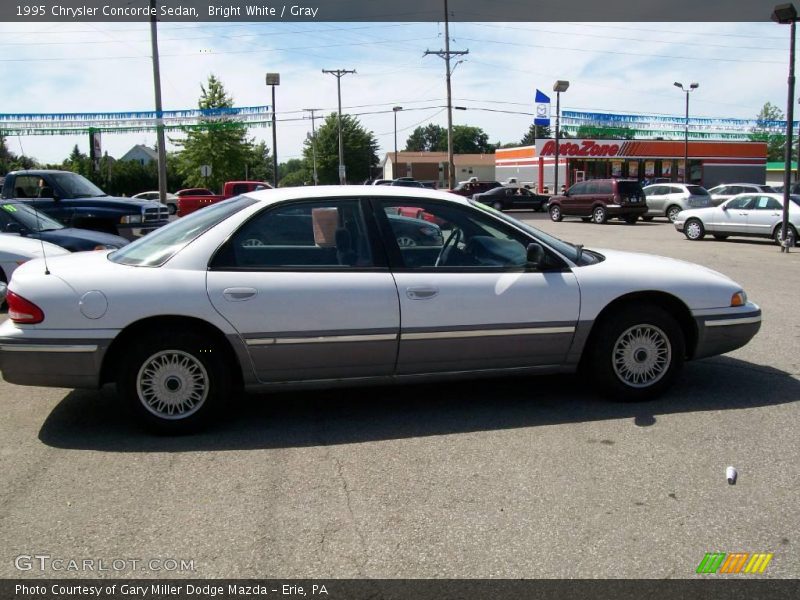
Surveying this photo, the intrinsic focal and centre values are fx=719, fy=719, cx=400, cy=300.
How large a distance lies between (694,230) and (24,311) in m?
19.3

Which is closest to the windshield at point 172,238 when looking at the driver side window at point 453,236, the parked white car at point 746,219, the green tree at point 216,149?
the driver side window at point 453,236

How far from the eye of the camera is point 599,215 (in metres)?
29.0

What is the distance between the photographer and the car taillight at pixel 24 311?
441 centimetres

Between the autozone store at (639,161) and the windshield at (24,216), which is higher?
the autozone store at (639,161)

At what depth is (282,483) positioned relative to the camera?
12.7ft

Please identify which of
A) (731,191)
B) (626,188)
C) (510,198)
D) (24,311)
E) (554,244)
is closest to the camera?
(24,311)

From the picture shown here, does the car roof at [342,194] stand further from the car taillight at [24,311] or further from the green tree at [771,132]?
the green tree at [771,132]

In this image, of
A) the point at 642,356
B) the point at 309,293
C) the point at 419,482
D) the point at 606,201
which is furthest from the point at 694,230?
the point at 419,482

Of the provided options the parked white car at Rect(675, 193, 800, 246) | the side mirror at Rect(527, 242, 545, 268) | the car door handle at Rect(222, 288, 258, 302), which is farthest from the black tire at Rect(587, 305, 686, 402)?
the parked white car at Rect(675, 193, 800, 246)

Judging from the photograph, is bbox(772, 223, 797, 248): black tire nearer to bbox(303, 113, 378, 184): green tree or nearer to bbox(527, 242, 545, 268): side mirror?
bbox(527, 242, 545, 268): side mirror

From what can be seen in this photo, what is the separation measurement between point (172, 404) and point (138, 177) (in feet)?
181

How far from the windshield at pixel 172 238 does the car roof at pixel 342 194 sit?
139mm

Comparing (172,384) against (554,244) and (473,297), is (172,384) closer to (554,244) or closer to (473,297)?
(473,297)

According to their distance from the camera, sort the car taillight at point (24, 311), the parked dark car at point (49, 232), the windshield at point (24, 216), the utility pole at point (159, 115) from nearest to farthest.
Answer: the car taillight at point (24, 311) < the parked dark car at point (49, 232) < the windshield at point (24, 216) < the utility pole at point (159, 115)
